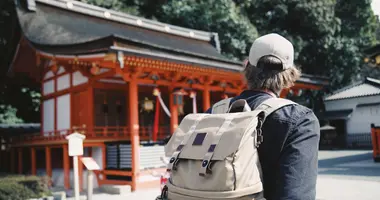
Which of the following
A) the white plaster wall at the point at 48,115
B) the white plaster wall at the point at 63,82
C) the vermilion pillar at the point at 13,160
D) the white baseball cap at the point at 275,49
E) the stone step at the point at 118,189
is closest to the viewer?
the white baseball cap at the point at 275,49

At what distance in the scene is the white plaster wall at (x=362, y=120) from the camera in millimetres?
22391

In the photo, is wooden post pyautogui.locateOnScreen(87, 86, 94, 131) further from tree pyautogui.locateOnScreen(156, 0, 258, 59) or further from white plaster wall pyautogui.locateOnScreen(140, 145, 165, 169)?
tree pyautogui.locateOnScreen(156, 0, 258, 59)

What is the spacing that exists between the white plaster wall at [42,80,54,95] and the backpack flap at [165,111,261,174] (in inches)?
492

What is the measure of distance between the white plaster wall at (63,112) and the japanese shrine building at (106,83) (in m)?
0.03

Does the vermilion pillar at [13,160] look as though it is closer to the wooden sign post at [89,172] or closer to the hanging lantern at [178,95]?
the hanging lantern at [178,95]

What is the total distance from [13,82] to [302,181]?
16.4 metres

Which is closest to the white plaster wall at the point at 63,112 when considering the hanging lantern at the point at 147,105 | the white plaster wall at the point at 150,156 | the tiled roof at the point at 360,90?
the hanging lantern at the point at 147,105

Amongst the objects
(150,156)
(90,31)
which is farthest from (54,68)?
(150,156)

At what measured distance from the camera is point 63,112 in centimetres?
1231

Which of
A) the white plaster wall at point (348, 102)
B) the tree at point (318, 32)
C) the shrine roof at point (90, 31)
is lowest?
the white plaster wall at point (348, 102)

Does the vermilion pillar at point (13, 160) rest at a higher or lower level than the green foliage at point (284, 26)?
lower

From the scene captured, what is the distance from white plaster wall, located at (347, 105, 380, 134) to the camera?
882 inches

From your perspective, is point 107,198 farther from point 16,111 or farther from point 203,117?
point 16,111

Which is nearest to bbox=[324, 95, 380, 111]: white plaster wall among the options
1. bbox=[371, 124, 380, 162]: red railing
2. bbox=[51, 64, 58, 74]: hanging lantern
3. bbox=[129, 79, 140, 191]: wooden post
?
bbox=[371, 124, 380, 162]: red railing
